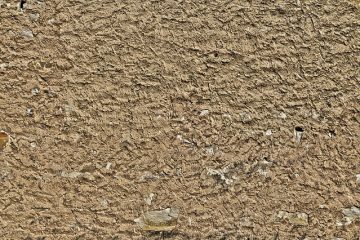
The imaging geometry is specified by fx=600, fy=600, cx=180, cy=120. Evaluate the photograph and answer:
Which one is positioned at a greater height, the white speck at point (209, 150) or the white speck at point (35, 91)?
the white speck at point (35, 91)

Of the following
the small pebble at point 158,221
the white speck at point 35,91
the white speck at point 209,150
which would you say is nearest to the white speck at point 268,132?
the white speck at point 209,150

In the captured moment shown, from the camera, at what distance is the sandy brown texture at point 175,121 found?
1498 mm

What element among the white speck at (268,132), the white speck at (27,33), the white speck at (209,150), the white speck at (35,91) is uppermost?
the white speck at (27,33)

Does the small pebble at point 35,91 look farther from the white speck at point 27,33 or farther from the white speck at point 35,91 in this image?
the white speck at point 27,33

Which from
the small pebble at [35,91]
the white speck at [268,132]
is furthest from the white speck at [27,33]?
Result: the white speck at [268,132]

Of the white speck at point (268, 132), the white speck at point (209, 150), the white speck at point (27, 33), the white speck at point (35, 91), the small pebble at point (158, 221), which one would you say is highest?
the white speck at point (27, 33)

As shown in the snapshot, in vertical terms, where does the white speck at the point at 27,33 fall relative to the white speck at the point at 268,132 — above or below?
above

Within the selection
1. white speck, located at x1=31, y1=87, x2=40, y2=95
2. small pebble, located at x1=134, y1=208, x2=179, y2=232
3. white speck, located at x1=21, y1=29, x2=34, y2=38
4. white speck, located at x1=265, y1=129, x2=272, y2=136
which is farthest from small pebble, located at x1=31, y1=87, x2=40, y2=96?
white speck, located at x1=265, y1=129, x2=272, y2=136

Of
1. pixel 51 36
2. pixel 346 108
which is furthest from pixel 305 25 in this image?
pixel 51 36

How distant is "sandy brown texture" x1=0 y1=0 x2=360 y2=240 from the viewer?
4.91 ft

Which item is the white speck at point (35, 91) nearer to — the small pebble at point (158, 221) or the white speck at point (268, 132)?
the small pebble at point (158, 221)

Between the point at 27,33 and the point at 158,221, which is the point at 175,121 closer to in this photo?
the point at 158,221

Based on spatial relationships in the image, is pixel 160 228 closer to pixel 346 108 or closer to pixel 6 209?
pixel 6 209

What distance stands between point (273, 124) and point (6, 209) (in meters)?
0.70
